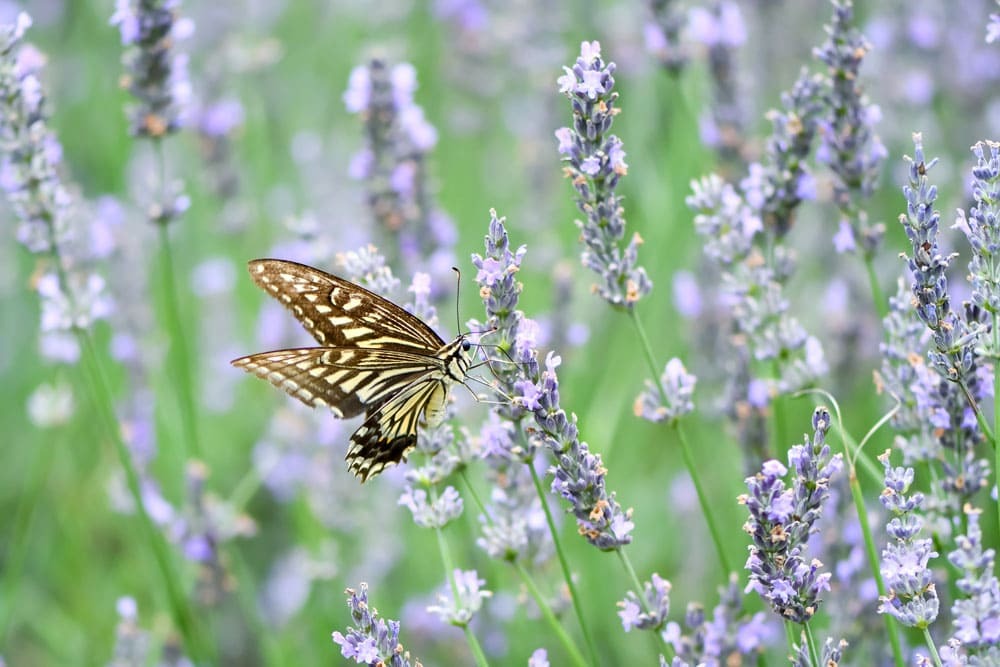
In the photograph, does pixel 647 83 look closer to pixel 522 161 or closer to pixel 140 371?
pixel 522 161

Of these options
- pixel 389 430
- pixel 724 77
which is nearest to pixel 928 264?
pixel 389 430

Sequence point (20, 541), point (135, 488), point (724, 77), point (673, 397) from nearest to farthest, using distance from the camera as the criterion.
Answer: point (673, 397) < point (135, 488) < point (20, 541) < point (724, 77)

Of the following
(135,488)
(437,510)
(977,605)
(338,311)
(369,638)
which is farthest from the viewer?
(135,488)

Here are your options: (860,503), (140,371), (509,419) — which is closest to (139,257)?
(140,371)

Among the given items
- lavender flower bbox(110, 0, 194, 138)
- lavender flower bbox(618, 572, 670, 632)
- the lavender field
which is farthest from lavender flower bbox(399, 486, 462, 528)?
lavender flower bbox(110, 0, 194, 138)

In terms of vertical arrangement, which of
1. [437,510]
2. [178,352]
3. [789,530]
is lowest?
[789,530]

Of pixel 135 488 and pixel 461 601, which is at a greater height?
pixel 135 488

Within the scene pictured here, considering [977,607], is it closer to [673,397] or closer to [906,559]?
[906,559]
